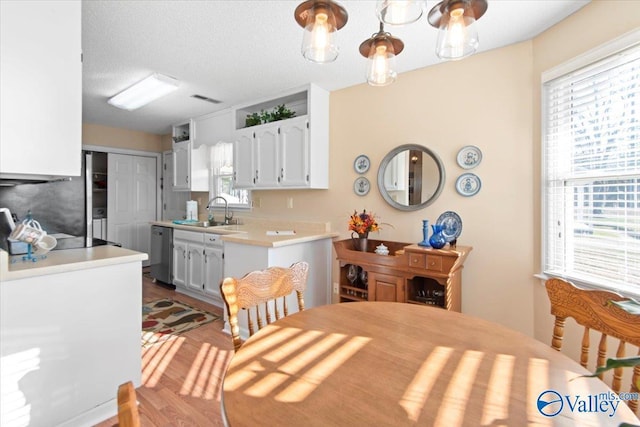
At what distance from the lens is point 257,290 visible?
1387mm

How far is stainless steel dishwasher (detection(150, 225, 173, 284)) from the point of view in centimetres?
409

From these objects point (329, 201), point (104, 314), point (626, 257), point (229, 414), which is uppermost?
point (329, 201)

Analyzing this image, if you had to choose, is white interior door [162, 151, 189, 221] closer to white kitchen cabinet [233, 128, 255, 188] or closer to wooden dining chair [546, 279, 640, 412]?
white kitchen cabinet [233, 128, 255, 188]

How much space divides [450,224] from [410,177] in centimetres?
57

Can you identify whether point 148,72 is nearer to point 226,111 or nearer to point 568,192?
point 226,111

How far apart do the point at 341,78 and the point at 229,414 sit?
2.89 m

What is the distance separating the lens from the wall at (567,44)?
5.36 feet

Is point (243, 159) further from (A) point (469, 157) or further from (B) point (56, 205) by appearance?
(A) point (469, 157)

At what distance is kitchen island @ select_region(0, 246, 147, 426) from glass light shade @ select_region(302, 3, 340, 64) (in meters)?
1.56

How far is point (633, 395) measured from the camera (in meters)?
0.92

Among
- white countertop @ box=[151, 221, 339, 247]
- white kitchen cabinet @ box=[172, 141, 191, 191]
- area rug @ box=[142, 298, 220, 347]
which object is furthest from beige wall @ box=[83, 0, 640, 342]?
white kitchen cabinet @ box=[172, 141, 191, 191]

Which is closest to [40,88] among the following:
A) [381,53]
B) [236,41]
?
[236,41]

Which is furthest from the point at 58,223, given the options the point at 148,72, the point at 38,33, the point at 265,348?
the point at 265,348

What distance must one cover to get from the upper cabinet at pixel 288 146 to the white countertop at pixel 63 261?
1727mm
